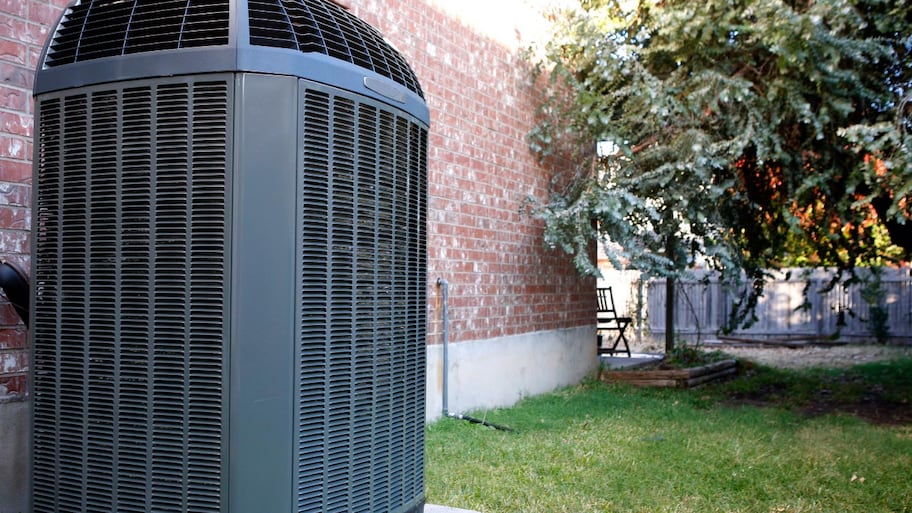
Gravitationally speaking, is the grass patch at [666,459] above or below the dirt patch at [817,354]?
above

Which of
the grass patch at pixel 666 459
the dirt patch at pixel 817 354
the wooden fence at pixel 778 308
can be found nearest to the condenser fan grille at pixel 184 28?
the grass patch at pixel 666 459

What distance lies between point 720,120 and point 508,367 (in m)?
3.37

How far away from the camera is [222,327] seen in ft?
7.33

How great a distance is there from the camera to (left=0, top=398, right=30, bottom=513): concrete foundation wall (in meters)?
3.26

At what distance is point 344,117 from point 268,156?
12.6 inches

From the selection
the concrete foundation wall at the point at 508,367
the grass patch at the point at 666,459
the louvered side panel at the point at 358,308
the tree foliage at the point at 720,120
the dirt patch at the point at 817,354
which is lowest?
the dirt patch at the point at 817,354

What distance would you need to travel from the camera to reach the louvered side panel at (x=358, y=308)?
238 cm

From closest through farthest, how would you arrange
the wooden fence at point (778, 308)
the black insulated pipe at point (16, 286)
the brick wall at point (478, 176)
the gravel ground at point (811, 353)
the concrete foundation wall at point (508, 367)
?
the black insulated pipe at point (16, 286) → the brick wall at point (478, 176) → the concrete foundation wall at point (508, 367) → the gravel ground at point (811, 353) → the wooden fence at point (778, 308)

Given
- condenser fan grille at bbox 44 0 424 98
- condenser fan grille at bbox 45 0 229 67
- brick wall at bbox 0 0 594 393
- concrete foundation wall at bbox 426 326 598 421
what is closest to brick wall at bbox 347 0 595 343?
brick wall at bbox 0 0 594 393

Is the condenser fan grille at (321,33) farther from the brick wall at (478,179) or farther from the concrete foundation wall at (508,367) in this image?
the concrete foundation wall at (508,367)

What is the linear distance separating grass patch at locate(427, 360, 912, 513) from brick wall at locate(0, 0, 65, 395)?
7.58ft

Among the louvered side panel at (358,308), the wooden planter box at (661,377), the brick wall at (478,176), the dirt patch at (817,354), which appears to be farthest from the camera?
the dirt patch at (817,354)

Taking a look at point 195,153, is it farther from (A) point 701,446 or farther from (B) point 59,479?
(A) point 701,446

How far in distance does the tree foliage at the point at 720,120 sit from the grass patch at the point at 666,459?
1567 mm
